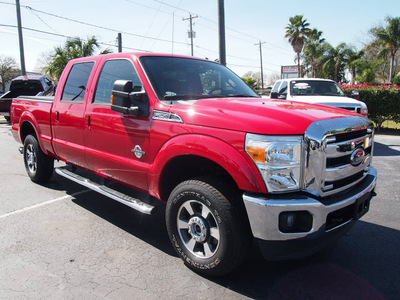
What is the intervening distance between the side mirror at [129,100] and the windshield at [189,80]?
0.17 m

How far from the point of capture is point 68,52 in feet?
84.8

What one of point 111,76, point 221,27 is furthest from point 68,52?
point 111,76

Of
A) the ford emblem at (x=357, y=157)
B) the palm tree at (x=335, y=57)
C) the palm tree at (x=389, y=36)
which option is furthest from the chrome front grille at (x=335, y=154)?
the palm tree at (x=335, y=57)

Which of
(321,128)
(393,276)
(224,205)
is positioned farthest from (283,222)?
(393,276)

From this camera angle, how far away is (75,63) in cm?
470

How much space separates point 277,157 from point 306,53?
44824 mm

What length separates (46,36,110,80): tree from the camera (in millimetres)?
25203

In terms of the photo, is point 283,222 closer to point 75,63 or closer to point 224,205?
point 224,205

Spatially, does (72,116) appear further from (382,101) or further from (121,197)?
(382,101)

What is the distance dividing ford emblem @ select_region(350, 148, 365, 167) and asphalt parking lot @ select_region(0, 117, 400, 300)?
0.99m

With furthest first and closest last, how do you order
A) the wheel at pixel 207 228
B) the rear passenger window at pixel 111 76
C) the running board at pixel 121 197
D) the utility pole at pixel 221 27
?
the utility pole at pixel 221 27, the rear passenger window at pixel 111 76, the running board at pixel 121 197, the wheel at pixel 207 228

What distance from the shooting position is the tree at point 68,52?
2520cm

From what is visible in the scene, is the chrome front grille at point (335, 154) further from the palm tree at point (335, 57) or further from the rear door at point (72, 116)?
the palm tree at point (335, 57)

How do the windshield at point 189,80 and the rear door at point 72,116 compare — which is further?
the rear door at point 72,116
